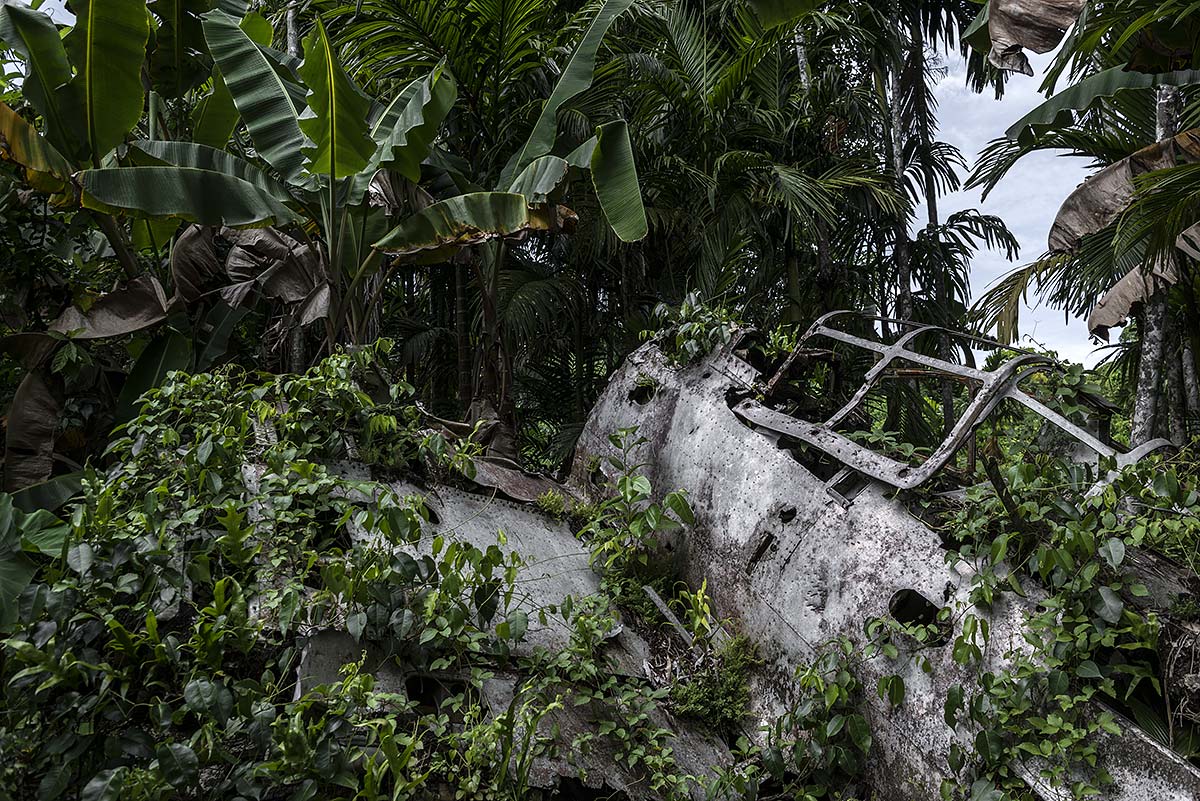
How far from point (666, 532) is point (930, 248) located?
→ 737cm

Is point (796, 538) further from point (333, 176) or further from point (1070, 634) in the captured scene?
point (333, 176)

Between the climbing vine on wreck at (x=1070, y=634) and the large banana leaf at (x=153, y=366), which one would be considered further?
the large banana leaf at (x=153, y=366)

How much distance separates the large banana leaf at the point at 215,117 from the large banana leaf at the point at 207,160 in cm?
57

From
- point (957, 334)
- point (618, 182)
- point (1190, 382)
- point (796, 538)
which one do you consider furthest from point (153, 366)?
point (1190, 382)

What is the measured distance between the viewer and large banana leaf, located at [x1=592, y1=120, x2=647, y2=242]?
5434mm

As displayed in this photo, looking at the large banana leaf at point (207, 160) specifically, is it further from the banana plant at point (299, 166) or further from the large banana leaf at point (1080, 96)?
the large banana leaf at point (1080, 96)

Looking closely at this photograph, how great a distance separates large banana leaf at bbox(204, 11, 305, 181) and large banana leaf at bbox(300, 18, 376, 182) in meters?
0.47

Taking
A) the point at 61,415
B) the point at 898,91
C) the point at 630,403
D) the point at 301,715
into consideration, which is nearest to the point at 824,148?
the point at 898,91

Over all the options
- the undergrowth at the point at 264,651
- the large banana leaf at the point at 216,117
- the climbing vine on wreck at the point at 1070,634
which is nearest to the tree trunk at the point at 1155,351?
the climbing vine on wreck at the point at 1070,634

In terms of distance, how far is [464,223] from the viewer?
5723 mm

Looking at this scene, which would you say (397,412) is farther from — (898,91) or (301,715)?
(898,91)

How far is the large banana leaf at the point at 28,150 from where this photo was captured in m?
5.05

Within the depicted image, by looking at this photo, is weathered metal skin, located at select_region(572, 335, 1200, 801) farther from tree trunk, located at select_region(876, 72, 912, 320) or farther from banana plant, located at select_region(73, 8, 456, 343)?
tree trunk, located at select_region(876, 72, 912, 320)

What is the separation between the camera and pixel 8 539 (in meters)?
3.30
